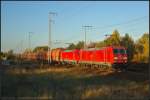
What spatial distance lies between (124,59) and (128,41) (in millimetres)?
47341

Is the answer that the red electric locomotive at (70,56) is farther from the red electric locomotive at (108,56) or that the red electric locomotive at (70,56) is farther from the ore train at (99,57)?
the red electric locomotive at (108,56)

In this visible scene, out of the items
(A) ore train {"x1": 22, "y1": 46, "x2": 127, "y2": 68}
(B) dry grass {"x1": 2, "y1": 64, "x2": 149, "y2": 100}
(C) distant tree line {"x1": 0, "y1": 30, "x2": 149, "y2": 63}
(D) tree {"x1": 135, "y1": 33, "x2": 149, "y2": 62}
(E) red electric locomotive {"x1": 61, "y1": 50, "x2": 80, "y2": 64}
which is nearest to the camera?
(B) dry grass {"x1": 2, "y1": 64, "x2": 149, "y2": 100}

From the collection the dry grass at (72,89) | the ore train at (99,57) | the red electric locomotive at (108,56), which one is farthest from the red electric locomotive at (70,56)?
the dry grass at (72,89)

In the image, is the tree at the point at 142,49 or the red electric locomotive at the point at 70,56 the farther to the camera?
the tree at the point at 142,49

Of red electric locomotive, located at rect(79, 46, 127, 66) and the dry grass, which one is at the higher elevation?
red electric locomotive, located at rect(79, 46, 127, 66)

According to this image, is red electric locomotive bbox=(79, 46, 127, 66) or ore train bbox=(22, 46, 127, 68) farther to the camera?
ore train bbox=(22, 46, 127, 68)

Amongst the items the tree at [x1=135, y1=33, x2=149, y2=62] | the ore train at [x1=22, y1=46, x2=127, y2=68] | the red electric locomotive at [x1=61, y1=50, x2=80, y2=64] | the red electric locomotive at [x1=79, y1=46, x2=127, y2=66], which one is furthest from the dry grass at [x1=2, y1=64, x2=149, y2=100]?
the tree at [x1=135, y1=33, x2=149, y2=62]

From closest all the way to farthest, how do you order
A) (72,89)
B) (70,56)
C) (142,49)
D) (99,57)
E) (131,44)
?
(72,89)
(99,57)
(70,56)
(142,49)
(131,44)

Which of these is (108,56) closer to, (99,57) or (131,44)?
(99,57)

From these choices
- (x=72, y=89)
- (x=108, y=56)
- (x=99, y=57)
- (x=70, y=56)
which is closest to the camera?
(x=72, y=89)

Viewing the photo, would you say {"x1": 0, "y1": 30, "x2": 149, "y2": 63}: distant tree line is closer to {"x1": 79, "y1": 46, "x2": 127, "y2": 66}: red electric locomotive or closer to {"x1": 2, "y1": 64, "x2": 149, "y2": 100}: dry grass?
{"x1": 79, "y1": 46, "x2": 127, "y2": 66}: red electric locomotive

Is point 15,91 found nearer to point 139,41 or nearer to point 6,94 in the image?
point 6,94

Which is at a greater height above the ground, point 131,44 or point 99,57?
point 131,44

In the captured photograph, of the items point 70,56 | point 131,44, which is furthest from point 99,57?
point 131,44
